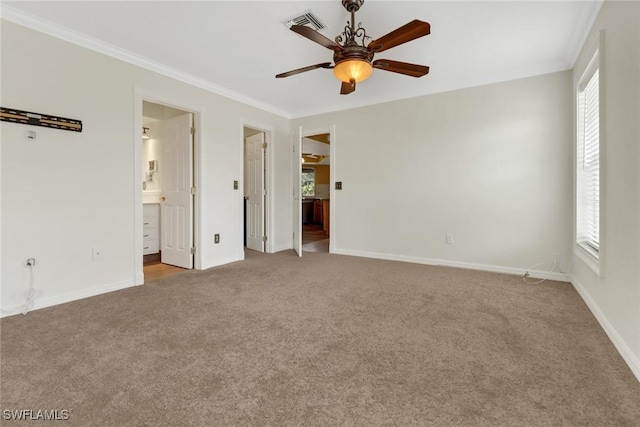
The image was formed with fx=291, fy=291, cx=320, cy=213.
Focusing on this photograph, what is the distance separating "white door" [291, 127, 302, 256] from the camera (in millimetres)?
4766

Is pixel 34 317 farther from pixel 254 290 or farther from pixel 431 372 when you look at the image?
pixel 431 372

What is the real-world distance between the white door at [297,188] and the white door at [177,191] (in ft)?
5.34

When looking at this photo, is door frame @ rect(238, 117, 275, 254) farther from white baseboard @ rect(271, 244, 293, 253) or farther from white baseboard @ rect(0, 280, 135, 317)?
white baseboard @ rect(0, 280, 135, 317)

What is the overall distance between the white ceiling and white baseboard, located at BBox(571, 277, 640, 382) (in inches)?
93.5

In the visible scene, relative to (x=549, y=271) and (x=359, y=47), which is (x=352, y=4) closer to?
(x=359, y=47)

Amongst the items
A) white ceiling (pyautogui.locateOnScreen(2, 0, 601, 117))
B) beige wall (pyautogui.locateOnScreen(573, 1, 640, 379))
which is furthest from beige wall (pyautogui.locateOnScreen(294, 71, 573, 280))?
beige wall (pyautogui.locateOnScreen(573, 1, 640, 379))

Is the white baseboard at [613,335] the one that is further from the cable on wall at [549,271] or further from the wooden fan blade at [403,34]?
the wooden fan blade at [403,34]

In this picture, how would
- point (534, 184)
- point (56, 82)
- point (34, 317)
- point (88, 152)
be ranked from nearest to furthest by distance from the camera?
point (34, 317)
point (56, 82)
point (88, 152)
point (534, 184)

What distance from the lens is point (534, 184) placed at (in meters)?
3.47

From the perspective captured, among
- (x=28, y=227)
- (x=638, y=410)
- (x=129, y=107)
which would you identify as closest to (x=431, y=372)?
(x=638, y=410)

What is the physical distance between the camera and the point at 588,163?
286 cm

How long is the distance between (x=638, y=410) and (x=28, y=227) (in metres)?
4.15

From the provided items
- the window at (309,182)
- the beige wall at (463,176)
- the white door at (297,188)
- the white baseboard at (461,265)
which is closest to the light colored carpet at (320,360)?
the white baseboard at (461,265)

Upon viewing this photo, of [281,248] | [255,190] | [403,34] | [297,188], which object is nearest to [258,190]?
[255,190]
